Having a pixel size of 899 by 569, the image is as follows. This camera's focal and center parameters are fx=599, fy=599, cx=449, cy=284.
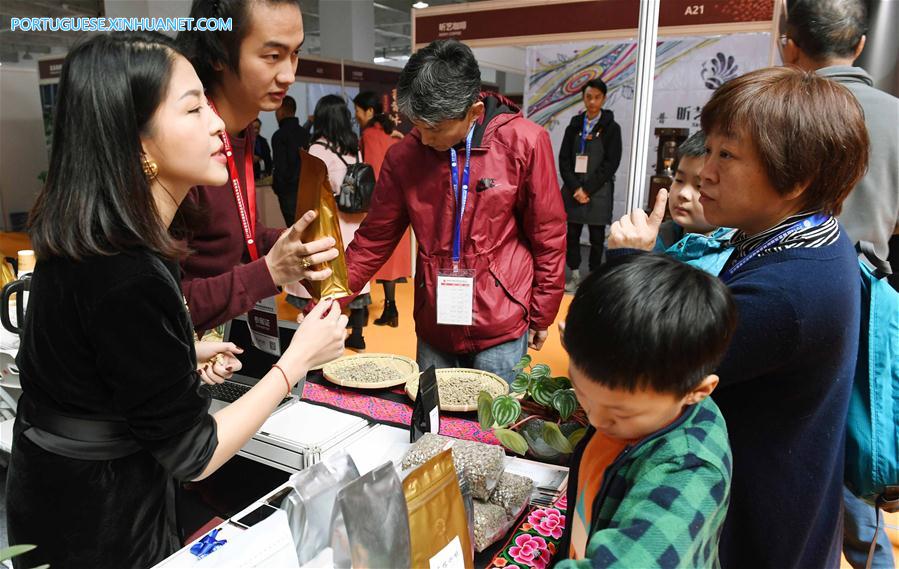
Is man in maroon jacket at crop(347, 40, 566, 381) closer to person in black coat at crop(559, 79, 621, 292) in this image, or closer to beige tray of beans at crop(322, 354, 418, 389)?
beige tray of beans at crop(322, 354, 418, 389)

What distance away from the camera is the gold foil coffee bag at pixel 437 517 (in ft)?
2.71

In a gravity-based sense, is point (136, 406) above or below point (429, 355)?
above

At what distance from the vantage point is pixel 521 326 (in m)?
1.97

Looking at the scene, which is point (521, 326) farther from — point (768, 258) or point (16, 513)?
point (16, 513)

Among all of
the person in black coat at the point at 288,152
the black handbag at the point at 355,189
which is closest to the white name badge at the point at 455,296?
the black handbag at the point at 355,189

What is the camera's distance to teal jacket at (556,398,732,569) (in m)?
0.64

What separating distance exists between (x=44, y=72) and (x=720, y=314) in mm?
7904

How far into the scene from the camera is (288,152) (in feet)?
15.7

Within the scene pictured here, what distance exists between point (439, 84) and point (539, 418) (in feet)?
3.09

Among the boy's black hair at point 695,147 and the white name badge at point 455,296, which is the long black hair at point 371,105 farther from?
the boy's black hair at point 695,147

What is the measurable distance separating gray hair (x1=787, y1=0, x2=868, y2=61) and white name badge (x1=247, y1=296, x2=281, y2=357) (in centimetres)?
183

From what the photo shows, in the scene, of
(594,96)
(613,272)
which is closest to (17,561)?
(613,272)

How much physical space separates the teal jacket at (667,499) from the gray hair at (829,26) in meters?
1.64

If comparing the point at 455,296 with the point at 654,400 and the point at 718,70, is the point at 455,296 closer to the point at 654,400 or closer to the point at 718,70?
the point at 654,400
